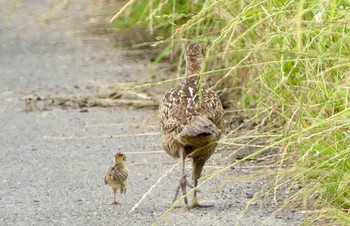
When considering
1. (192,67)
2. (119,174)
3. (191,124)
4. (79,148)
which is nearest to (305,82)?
(191,124)

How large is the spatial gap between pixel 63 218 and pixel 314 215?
63.0 inches

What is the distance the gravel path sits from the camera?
6.59 meters

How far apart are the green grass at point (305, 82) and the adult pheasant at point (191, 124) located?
338 mm

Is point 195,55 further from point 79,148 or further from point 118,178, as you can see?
point 79,148

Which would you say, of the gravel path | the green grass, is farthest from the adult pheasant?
the green grass

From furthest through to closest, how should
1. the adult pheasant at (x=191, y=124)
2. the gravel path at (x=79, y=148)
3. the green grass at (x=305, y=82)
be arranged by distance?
the adult pheasant at (x=191, y=124) < the gravel path at (x=79, y=148) < the green grass at (x=305, y=82)

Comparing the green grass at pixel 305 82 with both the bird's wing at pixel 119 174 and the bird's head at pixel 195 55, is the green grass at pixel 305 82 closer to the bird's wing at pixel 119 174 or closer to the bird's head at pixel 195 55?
the bird's head at pixel 195 55

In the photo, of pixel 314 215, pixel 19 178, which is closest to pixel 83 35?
pixel 19 178

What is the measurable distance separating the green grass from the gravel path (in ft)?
1.17

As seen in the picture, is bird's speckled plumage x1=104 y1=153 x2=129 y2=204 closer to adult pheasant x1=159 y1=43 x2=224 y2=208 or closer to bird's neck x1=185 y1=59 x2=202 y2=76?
adult pheasant x1=159 y1=43 x2=224 y2=208

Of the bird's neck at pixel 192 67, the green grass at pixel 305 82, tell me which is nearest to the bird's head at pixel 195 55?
the bird's neck at pixel 192 67

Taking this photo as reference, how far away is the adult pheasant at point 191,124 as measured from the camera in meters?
6.70

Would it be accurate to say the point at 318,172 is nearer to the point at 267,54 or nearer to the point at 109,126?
the point at 267,54

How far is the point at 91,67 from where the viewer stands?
487 inches
